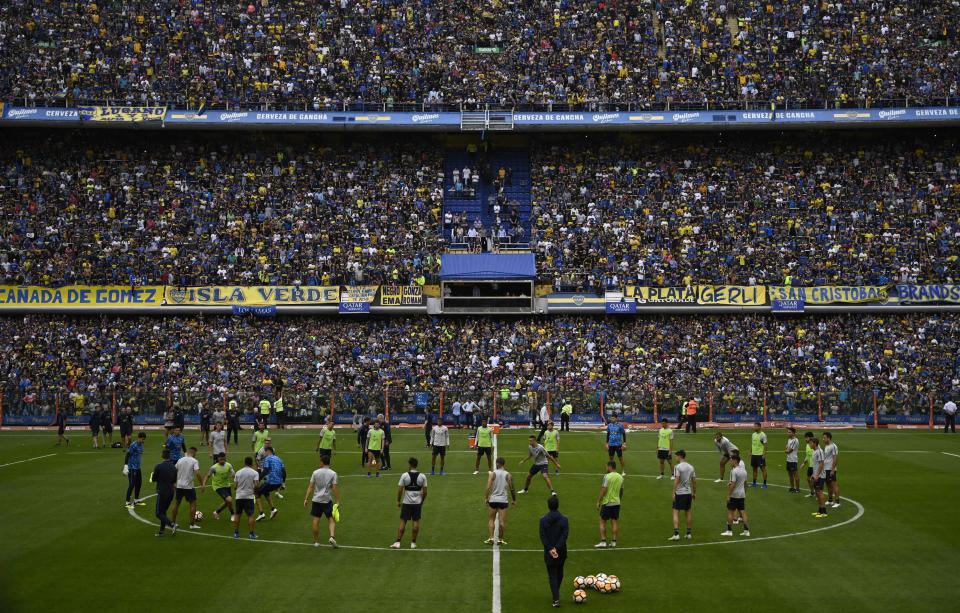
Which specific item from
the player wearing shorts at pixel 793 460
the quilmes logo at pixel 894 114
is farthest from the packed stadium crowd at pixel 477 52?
the player wearing shorts at pixel 793 460

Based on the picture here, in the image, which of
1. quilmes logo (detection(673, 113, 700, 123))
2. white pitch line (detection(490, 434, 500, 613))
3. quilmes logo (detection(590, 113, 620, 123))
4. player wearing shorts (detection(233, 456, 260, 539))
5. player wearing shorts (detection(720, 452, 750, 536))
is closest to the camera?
white pitch line (detection(490, 434, 500, 613))

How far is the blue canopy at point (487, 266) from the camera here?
53594 millimetres

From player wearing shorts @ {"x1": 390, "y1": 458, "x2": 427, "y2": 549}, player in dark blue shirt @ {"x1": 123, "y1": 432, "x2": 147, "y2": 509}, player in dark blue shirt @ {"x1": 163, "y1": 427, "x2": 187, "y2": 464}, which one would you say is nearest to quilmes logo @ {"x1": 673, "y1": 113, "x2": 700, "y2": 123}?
player in dark blue shirt @ {"x1": 163, "y1": 427, "x2": 187, "y2": 464}

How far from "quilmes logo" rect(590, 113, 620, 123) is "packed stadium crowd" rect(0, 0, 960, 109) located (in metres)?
1.29

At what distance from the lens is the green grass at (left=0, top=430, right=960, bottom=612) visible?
1644 centimetres

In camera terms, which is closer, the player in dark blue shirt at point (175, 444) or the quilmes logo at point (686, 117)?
the player in dark blue shirt at point (175, 444)

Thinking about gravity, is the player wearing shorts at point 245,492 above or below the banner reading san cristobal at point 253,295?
below

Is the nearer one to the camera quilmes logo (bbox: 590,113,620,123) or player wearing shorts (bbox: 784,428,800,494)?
player wearing shorts (bbox: 784,428,800,494)

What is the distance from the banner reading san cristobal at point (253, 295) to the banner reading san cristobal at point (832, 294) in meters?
26.6

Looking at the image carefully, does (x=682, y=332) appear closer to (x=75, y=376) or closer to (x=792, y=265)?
(x=792, y=265)

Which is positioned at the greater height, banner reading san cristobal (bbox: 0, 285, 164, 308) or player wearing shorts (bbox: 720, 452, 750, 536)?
banner reading san cristobal (bbox: 0, 285, 164, 308)

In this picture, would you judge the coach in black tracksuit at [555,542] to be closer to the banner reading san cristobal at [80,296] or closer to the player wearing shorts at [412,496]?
the player wearing shorts at [412,496]

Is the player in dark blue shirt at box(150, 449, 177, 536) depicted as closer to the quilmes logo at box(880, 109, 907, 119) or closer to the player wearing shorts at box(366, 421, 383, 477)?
the player wearing shorts at box(366, 421, 383, 477)

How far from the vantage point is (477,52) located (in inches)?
2478
